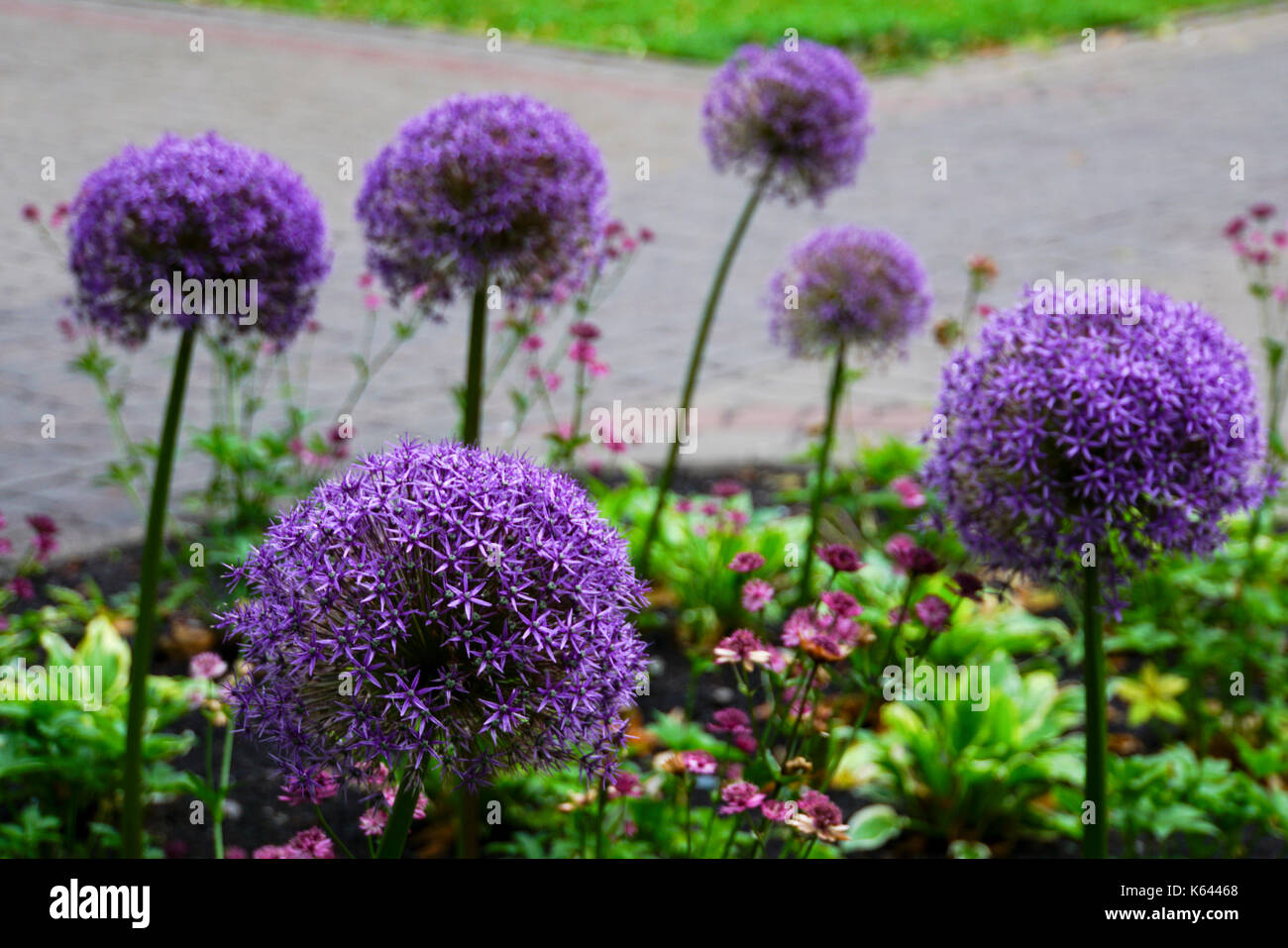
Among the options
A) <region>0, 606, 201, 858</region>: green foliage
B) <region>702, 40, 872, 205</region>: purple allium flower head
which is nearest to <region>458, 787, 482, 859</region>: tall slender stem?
<region>0, 606, 201, 858</region>: green foliage

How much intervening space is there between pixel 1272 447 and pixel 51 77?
14.2m

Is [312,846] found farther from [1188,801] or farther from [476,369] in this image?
[1188,801]

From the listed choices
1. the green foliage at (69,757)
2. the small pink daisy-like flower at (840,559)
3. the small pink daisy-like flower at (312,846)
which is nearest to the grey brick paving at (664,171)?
the green foliage at (69,757)

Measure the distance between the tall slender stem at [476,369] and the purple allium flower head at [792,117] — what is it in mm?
1526

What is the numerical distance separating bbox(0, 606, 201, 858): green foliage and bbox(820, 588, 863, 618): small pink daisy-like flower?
1.79 metres

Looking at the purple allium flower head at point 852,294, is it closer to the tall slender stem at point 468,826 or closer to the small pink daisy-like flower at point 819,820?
the tall slender stem at point 468,826

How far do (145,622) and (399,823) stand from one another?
1266 millimetres

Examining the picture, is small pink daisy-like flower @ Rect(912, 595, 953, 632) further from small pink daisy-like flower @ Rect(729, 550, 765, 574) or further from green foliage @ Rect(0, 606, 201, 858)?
green foliage @ Rect(0, 606, 201, 858)

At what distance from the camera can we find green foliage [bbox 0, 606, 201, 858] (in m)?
3.52

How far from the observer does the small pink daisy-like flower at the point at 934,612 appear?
273cm

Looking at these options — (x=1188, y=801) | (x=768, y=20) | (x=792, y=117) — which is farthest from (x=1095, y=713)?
(x=768, y=20)

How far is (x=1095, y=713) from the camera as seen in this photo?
286 centimetres

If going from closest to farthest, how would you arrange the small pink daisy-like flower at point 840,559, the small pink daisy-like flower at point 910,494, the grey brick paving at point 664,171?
the small pink daisy-like flower at point 840,559
the small pink daisy-like flower at point 910,494
the grey brick paving at point 664,171
